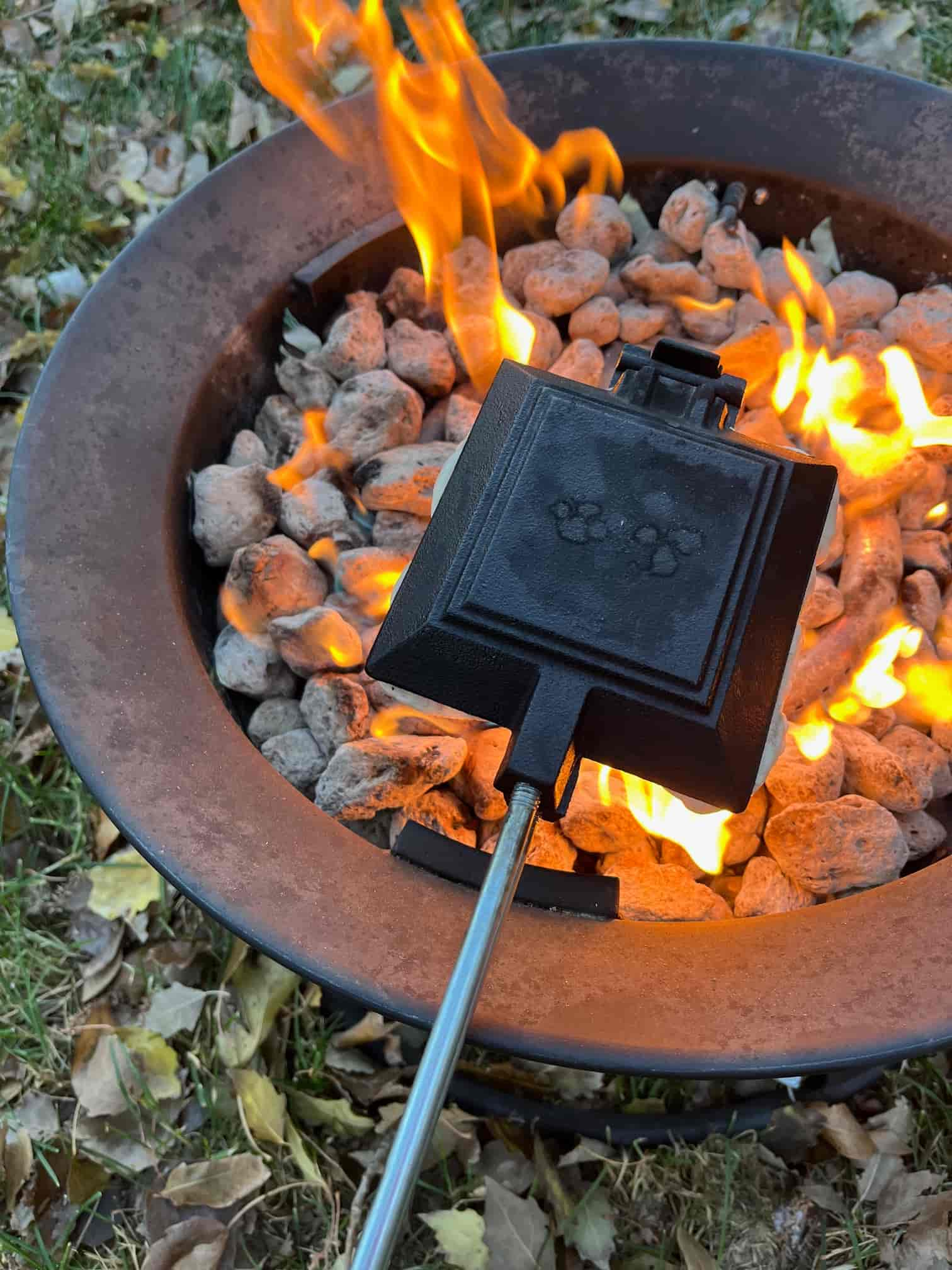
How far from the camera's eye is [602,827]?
117cm

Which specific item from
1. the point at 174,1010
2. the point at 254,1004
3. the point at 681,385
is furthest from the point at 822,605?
the point at 174,1010

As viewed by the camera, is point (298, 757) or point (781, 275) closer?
point (298, 757)

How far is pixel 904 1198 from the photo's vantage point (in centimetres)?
133

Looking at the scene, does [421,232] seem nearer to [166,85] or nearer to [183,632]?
[183,632]

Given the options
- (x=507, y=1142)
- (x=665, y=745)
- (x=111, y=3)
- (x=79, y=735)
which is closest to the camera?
(x=665, y=745)

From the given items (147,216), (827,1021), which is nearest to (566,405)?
(827,1021)

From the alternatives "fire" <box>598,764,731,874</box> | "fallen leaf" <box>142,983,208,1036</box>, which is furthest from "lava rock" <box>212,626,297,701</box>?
"fallen leaf" <box>142,983,208,1036</box>

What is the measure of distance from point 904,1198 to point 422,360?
128 centimetres

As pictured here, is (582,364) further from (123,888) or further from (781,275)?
(123,888)

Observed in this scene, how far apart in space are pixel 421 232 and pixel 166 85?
1314mm

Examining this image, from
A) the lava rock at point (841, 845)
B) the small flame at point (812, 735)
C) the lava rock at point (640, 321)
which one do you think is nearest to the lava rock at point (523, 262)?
the lava rock at point (640, 321)

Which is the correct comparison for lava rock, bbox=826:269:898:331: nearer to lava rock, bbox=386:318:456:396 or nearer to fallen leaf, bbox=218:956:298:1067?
lava rock, bbox=386:318:456:396

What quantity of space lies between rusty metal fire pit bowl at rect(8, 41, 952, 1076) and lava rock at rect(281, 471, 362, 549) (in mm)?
127

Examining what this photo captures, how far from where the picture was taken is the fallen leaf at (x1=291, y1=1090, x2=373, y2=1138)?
1392 mm
